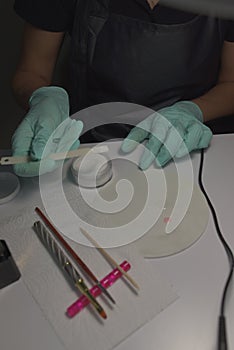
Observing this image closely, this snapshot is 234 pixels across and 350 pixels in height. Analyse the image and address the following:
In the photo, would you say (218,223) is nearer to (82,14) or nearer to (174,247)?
(174,247)

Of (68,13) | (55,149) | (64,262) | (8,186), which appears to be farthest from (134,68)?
(64,262)

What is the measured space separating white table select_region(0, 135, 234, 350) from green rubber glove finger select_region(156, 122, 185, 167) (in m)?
0.16

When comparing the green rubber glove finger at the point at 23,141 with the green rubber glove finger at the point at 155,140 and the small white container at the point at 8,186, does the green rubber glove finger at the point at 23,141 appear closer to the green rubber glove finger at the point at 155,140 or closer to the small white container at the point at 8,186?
the small white container at the point at 8,186

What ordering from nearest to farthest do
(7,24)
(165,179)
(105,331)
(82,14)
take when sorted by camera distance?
(105,331)
(165,179)
(82,14)
(7,24)

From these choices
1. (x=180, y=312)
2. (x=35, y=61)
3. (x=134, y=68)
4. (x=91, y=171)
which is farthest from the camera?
(x=35, y=61)

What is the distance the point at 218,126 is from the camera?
1.14 meters

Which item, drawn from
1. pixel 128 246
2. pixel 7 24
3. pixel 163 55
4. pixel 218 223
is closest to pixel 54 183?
pixel 128 246

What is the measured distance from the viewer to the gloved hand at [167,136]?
0.79 metres

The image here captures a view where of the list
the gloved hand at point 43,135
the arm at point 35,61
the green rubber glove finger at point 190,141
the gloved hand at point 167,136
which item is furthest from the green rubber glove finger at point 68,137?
the arm at point 35,61

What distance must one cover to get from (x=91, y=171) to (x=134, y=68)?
36cm

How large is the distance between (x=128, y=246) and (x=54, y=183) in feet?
0.68

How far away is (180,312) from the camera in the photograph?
562mm

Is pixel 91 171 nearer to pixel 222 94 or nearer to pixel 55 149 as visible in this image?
pixel 55 149

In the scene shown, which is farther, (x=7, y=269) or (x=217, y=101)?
(x=217, y=101)
